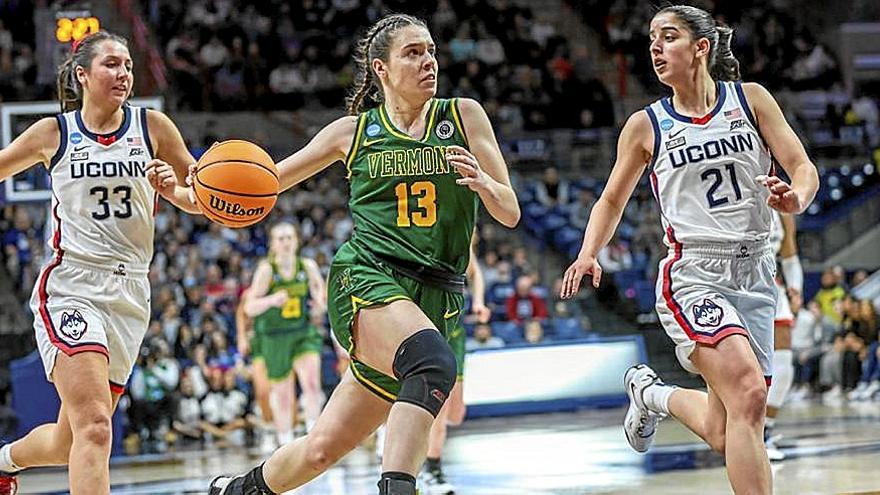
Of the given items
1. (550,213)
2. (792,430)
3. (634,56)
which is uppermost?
(634,56)

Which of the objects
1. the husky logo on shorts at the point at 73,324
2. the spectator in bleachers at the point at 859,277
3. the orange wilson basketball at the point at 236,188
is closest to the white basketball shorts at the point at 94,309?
the husky logo on shorts at the point at 73,324

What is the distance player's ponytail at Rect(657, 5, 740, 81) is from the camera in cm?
571

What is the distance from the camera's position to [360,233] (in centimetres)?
526

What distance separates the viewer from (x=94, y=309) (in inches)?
226

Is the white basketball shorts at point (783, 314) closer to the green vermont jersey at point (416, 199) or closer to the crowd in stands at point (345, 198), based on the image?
the green vermont jersey at point (416, 199)

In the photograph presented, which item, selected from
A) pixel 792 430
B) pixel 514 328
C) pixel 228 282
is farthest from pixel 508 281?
pixel 792 430

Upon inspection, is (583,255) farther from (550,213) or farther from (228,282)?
(550,213)

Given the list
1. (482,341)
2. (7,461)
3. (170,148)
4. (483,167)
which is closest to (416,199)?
(483,167)

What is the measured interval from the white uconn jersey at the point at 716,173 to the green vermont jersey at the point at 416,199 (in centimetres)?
95

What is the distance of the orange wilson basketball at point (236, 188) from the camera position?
5.36 m

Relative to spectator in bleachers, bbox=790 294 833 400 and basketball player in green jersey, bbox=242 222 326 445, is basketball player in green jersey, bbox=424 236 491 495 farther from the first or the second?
spectator in bleachers, bbox=790 294 833 400

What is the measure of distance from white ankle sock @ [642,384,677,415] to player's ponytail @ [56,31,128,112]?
116 inches

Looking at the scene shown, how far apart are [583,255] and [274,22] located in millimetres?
18034

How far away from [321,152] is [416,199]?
483mm
